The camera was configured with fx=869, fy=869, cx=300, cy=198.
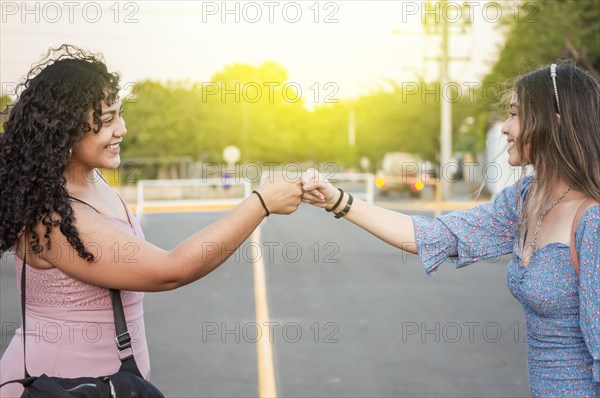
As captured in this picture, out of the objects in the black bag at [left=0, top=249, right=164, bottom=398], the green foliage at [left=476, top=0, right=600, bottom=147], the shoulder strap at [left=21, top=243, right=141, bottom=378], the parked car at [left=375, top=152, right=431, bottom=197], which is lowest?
the parked car at [left=375, top=152, right=431, bottom=197]

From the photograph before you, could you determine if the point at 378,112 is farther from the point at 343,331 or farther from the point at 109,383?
the point at 109,383

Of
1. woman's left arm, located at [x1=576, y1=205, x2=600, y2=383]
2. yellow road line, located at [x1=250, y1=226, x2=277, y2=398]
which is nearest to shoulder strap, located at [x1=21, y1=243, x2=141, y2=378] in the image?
woman's left arm, located at [x1=576, y1=205, x2=600, y2=383]

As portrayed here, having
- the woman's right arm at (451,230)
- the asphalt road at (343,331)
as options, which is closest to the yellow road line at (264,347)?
the asphalt road at (343,331)

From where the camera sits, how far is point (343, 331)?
319 inches

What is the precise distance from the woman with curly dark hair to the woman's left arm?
39.3 inches

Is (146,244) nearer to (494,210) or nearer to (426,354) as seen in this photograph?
(494,210)

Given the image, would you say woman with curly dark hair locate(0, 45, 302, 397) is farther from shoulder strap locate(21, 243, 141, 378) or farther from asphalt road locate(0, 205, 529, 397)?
asphalt road locate(0, 205, 529, 397)

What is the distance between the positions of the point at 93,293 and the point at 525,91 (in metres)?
1.53

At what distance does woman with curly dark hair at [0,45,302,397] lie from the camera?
2.52 metres

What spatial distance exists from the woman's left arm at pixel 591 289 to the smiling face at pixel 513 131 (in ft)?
1.31

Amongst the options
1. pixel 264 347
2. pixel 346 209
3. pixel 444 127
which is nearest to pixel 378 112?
pixel 444 127

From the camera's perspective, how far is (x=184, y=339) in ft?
25.4

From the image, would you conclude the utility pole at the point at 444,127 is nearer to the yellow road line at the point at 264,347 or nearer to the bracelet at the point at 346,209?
the yellow road line at the point at 264,347

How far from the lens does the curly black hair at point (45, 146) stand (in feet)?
8.22
